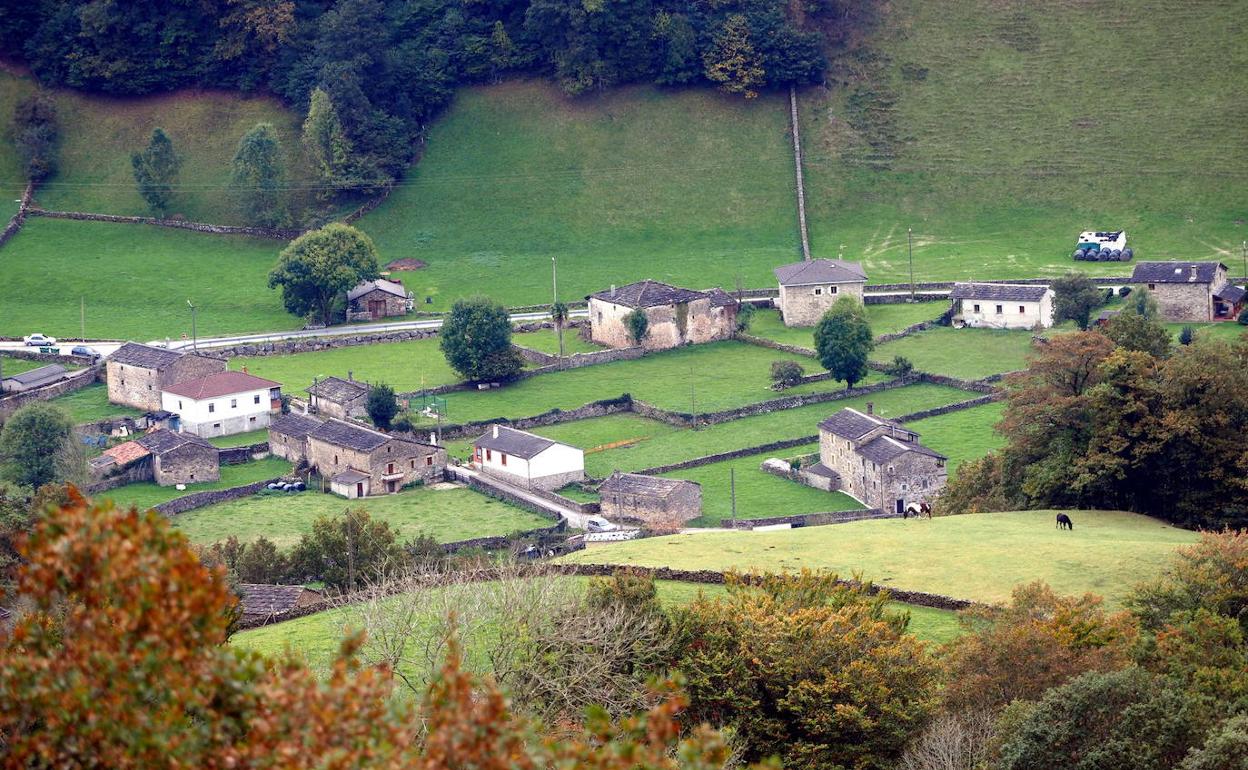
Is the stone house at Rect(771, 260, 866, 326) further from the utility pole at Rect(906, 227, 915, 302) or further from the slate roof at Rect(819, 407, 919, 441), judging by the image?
the slate roof at Rect(819, 407, 919, 441)

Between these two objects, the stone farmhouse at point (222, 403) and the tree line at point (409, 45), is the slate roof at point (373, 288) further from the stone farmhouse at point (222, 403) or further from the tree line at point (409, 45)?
the stone farmhouse at point (222, 403)

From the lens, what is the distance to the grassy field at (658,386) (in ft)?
234

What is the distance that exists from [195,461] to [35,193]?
45564 mm

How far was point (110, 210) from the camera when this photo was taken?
101 m

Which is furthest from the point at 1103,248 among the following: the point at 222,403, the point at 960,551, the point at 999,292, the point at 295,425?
the point at 960,551

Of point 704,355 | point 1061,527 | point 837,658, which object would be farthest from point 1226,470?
point 704,355

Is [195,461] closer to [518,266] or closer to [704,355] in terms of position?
[704,355]

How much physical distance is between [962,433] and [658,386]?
590 inches

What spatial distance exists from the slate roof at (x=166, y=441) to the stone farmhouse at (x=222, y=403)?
3502 millimetres

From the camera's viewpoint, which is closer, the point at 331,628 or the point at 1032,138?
the point at 331,628

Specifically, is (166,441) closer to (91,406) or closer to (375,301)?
(91,406)

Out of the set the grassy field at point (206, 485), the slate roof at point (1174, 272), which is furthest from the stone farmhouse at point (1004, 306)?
the grassy field at point (206, 485)

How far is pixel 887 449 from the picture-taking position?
A: 5897 centimetres

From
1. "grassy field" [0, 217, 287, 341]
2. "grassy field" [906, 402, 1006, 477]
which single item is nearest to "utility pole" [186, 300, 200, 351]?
"grassy field" [0, 217, 287, 341]
